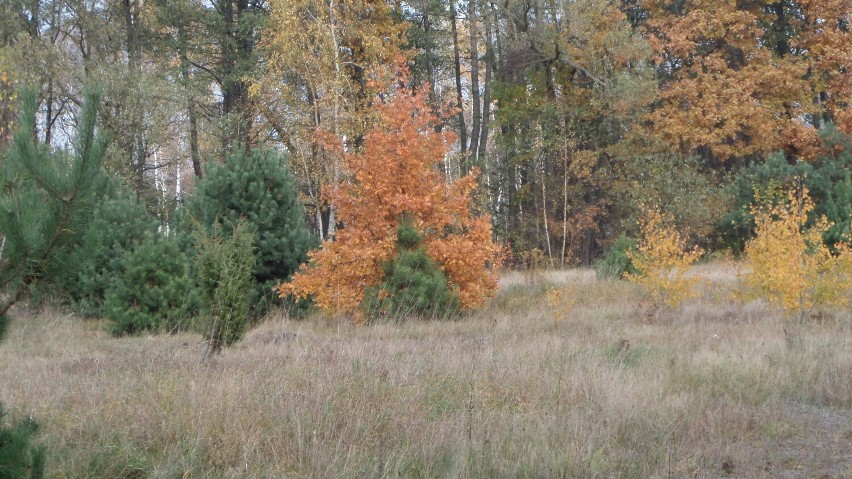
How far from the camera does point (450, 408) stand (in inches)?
248

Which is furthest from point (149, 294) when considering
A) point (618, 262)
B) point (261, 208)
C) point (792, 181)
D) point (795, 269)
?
point (792, 181)

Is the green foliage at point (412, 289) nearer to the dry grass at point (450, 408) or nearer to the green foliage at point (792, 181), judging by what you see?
the dry grass at point (450, 408)

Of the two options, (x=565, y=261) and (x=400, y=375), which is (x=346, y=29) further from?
(x=400, y=375)

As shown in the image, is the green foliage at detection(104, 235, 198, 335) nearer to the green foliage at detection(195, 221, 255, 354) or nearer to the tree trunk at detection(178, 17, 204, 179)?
the green foliage at detection(195, 221, 255, 354)

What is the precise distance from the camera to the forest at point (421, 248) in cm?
527

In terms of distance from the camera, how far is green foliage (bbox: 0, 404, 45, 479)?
11.2ft

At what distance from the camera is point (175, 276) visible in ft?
Answer: 44.9

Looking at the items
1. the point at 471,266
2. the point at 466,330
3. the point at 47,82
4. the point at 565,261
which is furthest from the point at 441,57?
the point at 466,330

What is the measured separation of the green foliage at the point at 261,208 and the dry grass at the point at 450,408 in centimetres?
529

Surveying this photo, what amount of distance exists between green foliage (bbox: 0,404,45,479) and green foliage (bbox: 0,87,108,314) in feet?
1.88

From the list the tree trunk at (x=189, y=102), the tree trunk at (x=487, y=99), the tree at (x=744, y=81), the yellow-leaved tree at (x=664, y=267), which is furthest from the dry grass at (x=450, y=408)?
the tree trunk at (x=487, y=99)

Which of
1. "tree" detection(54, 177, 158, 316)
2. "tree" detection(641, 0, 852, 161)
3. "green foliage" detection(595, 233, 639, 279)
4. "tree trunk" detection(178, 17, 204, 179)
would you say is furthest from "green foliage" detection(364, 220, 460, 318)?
"tree" detection(641, 0, 852, 161)

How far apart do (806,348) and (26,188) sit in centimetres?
839

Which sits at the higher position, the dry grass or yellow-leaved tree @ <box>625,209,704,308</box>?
yellow-leaved tree @ <box>625,209,704,308</box>
